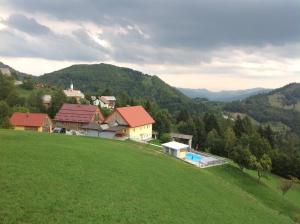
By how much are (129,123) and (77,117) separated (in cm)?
1235

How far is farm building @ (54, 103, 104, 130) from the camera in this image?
75000mm

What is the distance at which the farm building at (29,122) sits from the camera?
235 ft

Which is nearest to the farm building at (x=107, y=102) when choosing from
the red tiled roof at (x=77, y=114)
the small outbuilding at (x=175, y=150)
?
the red tiled roof at (x=77, y=114)

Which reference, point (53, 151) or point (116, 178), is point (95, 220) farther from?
point (53, 151)

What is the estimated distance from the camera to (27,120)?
2849 inches

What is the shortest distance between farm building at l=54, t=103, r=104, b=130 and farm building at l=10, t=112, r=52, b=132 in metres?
3.87

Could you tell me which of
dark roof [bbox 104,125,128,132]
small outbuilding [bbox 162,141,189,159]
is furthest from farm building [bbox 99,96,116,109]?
small outbuilding [bbox 162,141,189,159]

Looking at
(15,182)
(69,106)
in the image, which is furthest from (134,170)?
(69,106)

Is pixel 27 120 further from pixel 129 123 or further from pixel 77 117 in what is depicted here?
pixel 129 123

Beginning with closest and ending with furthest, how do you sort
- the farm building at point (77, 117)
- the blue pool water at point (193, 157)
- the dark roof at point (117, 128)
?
1. the blue pool water at point (193, 157)
2. the dark roof at point (117, 128)
3. the farm building at point (77, 117)

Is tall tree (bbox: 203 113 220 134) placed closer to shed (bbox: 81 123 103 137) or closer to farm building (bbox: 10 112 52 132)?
shed (bbox: 81 123 103 137)

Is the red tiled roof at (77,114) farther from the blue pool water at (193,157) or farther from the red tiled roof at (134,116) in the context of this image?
the blue pool water at (193,157)

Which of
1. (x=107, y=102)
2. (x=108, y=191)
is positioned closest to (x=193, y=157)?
(x=108, y=191)

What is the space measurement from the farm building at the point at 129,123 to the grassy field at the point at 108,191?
2423cm
